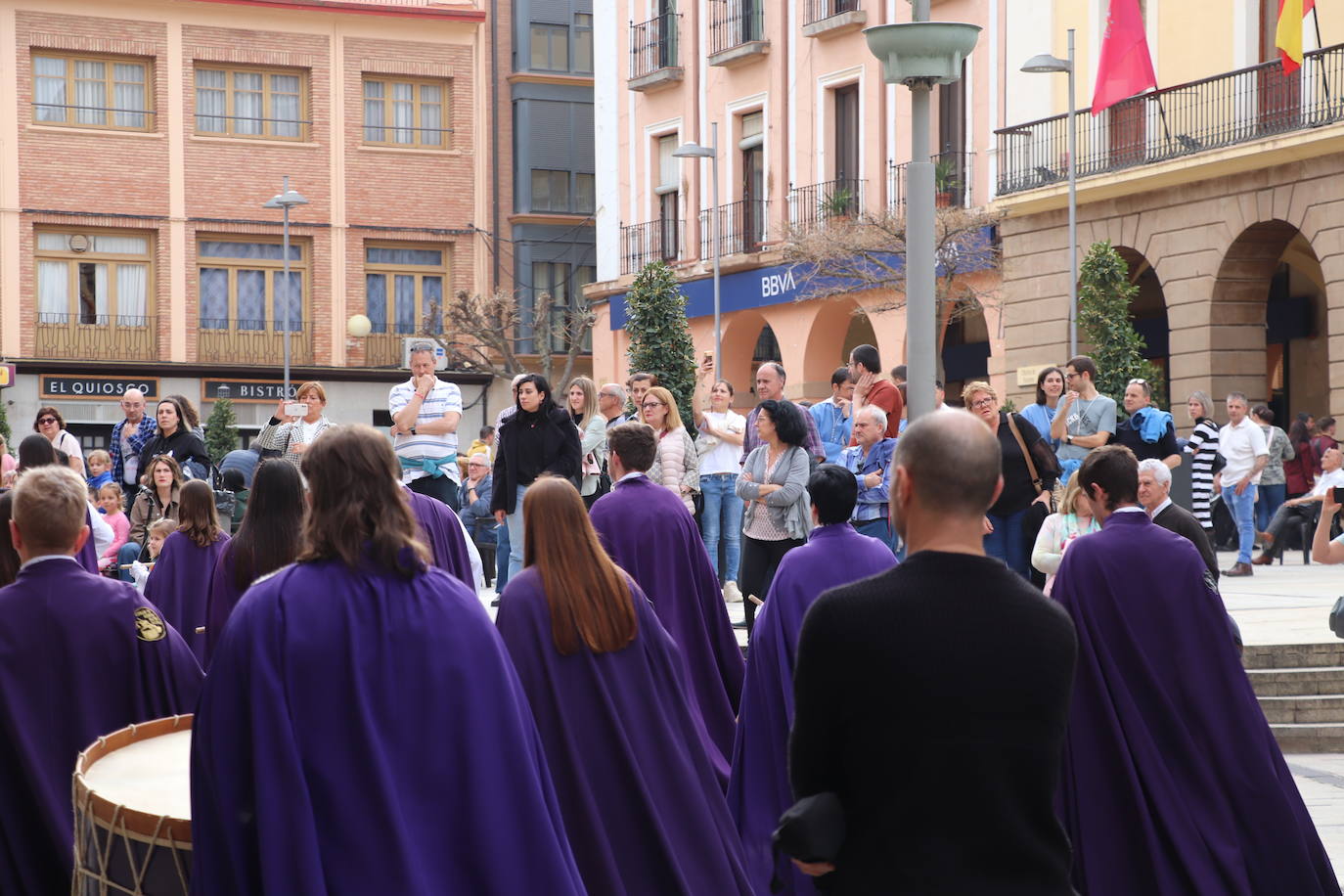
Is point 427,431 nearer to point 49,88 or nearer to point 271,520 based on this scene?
point 271,520

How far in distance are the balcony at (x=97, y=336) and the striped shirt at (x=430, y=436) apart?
105ft

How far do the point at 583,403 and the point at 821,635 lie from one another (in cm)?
1076

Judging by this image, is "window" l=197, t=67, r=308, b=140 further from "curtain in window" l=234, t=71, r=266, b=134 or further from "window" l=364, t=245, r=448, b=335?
"window" l=364, t=245, r=448, b=335

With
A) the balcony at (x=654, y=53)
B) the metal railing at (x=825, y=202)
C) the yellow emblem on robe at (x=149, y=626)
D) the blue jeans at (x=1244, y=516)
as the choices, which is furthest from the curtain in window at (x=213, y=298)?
the yellow emblem on robe at (x=149, y=626)

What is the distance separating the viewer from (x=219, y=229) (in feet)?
139

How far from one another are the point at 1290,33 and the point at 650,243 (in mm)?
17352

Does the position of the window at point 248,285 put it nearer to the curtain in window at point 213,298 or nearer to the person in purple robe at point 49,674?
the curtain in window at point 213,298

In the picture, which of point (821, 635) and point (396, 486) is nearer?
point (821, 635)

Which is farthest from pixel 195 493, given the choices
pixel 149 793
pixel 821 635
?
pixel 821 635

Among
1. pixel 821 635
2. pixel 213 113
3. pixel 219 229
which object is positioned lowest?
pixel 821 635

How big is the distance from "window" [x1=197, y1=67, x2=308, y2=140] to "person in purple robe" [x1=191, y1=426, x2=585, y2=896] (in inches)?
1586

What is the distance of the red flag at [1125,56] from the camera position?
82.4 feet

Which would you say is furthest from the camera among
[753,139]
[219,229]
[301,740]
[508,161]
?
[508,161]

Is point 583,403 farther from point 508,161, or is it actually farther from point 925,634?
point 508,161
